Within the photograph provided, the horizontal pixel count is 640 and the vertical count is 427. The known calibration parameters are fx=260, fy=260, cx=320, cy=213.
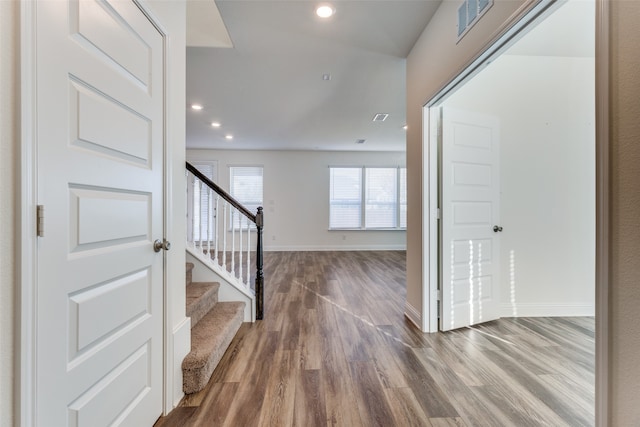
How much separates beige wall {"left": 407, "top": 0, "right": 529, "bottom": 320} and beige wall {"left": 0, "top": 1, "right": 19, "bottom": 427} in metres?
2.06

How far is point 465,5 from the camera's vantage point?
5.91 feet

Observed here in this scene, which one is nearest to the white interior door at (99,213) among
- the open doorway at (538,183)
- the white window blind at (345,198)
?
the open doorway at (538,183)

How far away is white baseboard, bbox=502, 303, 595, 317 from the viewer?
2777 millimetres

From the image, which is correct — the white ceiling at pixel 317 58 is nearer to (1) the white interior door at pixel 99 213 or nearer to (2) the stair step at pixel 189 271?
(1) the white interior door at pixel 99 213

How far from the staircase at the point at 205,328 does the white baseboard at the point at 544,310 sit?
2814 mm

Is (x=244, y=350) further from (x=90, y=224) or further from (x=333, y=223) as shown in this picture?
(x=333, y=223)

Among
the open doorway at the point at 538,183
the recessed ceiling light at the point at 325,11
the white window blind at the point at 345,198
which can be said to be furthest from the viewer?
the white window blind at the point at 345,198

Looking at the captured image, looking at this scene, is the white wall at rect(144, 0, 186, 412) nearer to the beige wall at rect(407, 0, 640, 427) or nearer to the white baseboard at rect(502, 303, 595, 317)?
the beige wall at rect(407, 0, 640, 427)

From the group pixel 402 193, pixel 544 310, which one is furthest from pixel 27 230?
pixel 402 193

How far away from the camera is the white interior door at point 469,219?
2462 millimetres

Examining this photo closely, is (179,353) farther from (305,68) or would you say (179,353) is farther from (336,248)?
(336,248)

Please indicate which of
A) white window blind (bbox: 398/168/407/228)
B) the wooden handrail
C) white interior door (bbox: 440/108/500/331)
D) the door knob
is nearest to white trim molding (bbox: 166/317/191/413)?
the door knob

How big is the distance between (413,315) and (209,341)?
192 centimetres

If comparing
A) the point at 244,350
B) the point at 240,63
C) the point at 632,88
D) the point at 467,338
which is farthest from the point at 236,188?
the point at 632,88
